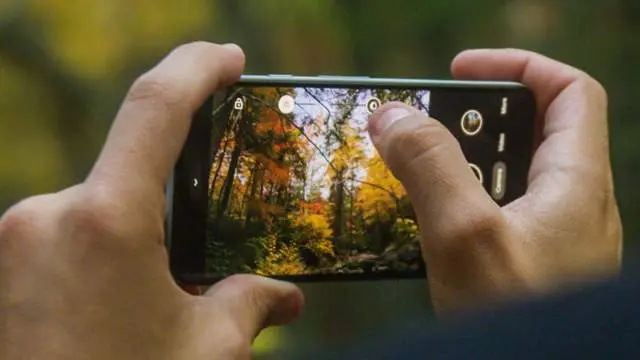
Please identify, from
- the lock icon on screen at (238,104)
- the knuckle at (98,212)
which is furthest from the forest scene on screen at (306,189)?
the knuckle at (98,212)

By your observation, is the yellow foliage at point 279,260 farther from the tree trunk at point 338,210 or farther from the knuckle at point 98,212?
the knuckle at point 98,212

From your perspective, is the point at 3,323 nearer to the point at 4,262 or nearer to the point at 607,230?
the point at 4,262

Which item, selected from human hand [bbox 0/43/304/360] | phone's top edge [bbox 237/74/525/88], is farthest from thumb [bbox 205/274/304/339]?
phone's top edge [bbox 237/74/525/88]

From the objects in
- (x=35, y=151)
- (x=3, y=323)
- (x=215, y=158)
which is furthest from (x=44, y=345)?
(x=35, y=151)

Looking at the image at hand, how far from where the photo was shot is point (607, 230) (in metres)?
0.65

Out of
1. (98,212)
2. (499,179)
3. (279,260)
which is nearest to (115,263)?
(98,212)

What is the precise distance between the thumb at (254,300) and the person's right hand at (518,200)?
0.08m

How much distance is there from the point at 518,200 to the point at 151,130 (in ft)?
0.72

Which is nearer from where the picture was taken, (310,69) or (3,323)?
(3,323)

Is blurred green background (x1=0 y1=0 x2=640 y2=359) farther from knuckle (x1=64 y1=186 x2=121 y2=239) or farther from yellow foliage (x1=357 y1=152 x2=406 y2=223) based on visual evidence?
knuckle (x1=64 y1=186 x2=121 y2=239)

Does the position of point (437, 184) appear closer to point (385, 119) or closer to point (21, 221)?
point (385, 119)

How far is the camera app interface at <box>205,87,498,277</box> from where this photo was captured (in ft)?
2.04

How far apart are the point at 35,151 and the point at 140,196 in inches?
12.9

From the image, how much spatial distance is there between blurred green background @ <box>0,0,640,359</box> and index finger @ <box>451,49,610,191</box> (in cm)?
16
